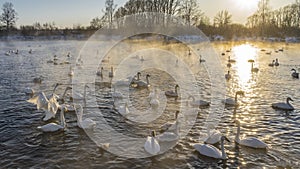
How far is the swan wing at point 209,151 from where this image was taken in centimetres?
918

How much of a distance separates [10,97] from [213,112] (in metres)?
10.7

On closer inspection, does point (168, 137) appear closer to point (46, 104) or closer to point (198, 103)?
point (198, 103)

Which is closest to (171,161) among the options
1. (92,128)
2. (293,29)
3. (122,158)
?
(122,158)

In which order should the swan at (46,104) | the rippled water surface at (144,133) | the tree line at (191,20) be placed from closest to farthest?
the rippled water surface at (144,133) < the swan at (46,104) < the tree line at (191,20)

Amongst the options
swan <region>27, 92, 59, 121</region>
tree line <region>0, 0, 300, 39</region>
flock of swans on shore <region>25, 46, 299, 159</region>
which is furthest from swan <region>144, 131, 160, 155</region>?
tree line <region>0, 0, 300, 39</region>

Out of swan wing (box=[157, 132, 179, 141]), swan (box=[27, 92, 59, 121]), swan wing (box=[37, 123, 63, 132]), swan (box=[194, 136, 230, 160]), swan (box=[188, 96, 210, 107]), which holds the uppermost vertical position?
swan (box=[27, 92, 59, 121])

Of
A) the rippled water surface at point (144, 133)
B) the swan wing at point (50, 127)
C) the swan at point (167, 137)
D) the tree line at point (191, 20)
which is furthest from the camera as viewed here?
the tree line at point (191, 20)

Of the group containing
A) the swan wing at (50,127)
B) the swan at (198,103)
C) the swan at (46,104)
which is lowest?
the swan wing at (50,127)

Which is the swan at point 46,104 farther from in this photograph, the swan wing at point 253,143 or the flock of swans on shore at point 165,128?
the swan wing at point 253,143

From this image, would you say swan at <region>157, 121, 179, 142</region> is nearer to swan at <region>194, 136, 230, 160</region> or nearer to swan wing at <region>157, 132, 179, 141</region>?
swan wing at <region>157, 132, 179, 141</region>

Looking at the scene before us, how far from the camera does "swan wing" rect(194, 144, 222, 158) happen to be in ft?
30.1

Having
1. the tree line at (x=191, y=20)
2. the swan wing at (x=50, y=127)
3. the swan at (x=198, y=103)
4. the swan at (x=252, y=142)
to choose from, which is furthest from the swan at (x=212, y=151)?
the tree line at (x=191, y=20)

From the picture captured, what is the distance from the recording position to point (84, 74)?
23.8 m

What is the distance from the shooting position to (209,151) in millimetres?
9234
